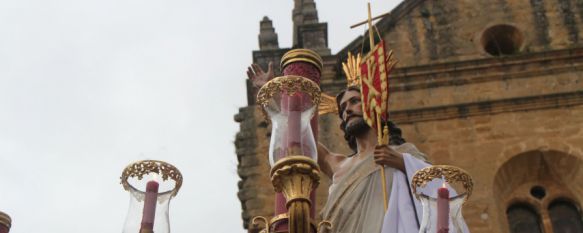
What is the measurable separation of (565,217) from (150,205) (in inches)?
303

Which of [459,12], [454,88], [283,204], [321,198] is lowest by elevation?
[283,204]

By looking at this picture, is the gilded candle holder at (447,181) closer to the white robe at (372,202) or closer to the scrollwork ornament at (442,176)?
the scrollwork ornament at (442,176)

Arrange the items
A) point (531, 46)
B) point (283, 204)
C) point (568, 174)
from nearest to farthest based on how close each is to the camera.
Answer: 1. point (283, 204)
2. point (568, 174)
3. point (531, 46)

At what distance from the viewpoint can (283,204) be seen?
536cm

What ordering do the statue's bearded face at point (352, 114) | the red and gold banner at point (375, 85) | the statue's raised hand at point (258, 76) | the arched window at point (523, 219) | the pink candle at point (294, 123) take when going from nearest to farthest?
1. the pink candle at point (294, 123)
2. the red and gold banner at point (375, 85)
3. the statue's raised hand at point (258, 76)
4. the statue's bearded face at point (352, 114)
5. the arched window at point (523, 219)

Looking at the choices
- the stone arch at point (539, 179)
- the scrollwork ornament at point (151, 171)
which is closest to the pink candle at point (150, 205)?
the scrollwork ornament at point (151, 171)

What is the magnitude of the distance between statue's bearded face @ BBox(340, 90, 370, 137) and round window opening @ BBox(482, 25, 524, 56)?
6.07 m

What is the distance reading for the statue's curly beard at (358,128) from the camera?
7773mm

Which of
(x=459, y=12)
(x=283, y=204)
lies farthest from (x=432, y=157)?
(x=283, y=204)

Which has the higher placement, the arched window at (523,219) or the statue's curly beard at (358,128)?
the arched window at (523,219)

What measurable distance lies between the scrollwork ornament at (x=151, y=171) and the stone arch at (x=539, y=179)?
22.8ft

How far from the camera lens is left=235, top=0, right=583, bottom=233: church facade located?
12055 millimetres

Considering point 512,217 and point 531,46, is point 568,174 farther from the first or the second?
point 531,46

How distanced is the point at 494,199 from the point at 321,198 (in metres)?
1.69
